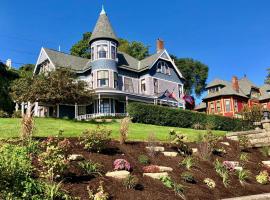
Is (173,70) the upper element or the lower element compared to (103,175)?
upper

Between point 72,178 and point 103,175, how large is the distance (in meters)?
0.91

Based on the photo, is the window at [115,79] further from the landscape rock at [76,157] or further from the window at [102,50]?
the landscape rock at [76,157]

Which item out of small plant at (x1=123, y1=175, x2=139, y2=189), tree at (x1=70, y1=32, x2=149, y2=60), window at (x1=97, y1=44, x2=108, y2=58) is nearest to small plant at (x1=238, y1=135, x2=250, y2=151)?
small plant at (x1=123, y1=175, x2=139, y2=189)

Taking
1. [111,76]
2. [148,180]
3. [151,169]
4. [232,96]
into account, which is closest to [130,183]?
[148,180]

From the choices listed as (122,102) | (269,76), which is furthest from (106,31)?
(269,76)

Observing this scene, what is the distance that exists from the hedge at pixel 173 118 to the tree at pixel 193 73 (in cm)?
3896

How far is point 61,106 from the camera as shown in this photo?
36781 millimetres

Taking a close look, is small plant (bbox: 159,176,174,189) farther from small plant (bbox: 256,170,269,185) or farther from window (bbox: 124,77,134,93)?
window (bbox: 124,77,134,93)

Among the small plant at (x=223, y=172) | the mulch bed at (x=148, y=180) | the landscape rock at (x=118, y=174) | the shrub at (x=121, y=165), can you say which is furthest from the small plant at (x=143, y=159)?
the small plant at (x=223, y=172)

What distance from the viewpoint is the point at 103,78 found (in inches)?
1473

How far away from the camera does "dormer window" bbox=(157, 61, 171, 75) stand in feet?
142

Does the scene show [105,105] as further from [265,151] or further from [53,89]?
[265,151]

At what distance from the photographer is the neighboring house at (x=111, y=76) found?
36938 mm

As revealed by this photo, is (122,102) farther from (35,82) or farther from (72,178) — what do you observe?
(72,178)
